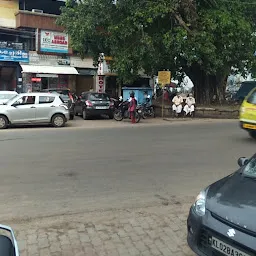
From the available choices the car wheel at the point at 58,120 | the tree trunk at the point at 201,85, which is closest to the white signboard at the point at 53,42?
the tree trunk at the point at 201,85

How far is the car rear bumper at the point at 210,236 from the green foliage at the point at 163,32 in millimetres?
16427

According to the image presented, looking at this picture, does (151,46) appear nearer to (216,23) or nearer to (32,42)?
(216,23)

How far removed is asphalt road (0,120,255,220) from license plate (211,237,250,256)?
2446 mm

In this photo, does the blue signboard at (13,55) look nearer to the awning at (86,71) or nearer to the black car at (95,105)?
the awning at (86,71)

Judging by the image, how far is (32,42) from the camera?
31.0 m

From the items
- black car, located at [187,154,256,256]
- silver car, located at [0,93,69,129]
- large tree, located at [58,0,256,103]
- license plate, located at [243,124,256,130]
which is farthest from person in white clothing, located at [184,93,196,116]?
black car, located at [187,154,256,256]

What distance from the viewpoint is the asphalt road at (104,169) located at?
5801 millimetres

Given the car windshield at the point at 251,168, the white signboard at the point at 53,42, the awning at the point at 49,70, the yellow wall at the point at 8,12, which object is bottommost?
the car windshield at the point at 251,168

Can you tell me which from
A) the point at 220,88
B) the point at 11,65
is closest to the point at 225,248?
the point at 220,88

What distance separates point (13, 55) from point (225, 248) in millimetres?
29151

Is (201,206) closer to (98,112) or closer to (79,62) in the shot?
(98,112)

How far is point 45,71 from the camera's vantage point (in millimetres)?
30188

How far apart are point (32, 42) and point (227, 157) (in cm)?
2503

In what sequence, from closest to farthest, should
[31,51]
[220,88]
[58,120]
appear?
[58,120], [220,88], [31,51]
